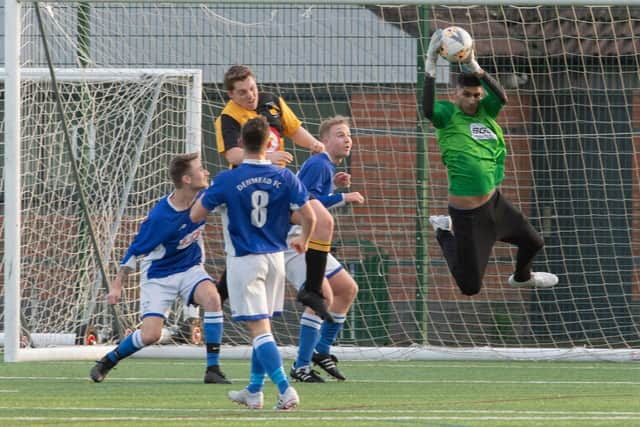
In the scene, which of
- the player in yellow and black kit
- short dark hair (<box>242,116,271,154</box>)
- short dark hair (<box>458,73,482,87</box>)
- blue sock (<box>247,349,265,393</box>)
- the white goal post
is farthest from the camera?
the white goal post

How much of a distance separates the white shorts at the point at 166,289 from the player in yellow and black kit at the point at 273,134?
880 millimetres

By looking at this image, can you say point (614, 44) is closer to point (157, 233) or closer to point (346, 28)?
point (346, 28)

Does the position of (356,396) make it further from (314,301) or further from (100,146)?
(100,146)

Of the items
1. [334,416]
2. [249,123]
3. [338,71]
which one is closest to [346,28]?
[338,71]

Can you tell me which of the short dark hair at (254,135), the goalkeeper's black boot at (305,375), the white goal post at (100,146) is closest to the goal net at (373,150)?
the white goal post at (100,146)

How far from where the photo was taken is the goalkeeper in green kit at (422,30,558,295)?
8.79 m

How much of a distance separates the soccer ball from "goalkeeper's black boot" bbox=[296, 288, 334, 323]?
1.64m

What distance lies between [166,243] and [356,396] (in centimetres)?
192

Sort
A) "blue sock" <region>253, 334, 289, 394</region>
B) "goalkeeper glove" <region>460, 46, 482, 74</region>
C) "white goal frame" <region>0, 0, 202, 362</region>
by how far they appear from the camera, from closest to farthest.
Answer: "blue sock" <region>253, 334, 289, 394</region>
"goalkeeper glove" <region>460, 46, 482, 74</region>
"white goal frame" <region>0, 0, 202, 362</region>

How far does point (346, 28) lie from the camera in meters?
12.5

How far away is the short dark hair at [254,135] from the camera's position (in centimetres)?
670

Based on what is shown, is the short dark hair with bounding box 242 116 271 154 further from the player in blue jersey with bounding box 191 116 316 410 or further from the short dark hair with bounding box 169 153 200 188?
the short dark hair with bounding box 169 153 200 188

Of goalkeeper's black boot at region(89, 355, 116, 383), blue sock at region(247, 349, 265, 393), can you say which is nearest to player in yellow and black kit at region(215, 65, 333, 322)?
blue sock at region(247, 349, 265, 393)

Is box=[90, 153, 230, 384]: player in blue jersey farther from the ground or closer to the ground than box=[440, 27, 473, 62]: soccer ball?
closer to the ground
